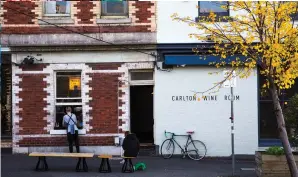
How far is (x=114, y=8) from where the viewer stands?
16109 mm

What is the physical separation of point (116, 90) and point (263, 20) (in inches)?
277

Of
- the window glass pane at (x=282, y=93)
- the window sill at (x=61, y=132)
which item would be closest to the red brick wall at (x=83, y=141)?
the window sill at (x=61, y=132)

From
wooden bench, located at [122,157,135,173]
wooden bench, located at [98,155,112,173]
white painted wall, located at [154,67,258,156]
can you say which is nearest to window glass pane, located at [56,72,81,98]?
white painted wall, located at [154,67,258,156]

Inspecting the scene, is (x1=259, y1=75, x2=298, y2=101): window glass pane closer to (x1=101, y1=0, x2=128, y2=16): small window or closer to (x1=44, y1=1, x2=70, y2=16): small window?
(x1=101, y1=0, x2=128, y2=16): small window

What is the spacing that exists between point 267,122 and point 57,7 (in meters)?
8.85

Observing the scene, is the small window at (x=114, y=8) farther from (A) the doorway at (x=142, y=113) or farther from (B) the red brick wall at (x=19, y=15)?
(A) the doorway at (x=142, y=113)

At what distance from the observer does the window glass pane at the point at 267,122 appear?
1611cm

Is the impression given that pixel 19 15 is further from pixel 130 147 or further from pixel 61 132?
pixel 130 147

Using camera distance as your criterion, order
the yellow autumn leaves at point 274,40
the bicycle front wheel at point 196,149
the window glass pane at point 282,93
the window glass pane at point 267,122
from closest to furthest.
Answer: the yellow autumn leaves at point 274,40, the bicycle front wheel at point 196,149, the window glass pane at point 282,93, the window glass pane at point 267,122

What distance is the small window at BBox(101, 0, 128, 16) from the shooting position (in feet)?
52.6

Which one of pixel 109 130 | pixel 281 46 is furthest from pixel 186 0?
pixel 281 46

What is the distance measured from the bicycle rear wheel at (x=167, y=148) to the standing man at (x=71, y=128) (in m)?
3.05

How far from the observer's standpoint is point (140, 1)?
624 inches

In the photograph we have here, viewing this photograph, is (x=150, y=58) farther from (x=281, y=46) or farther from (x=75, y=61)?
(x=281, y=46)
